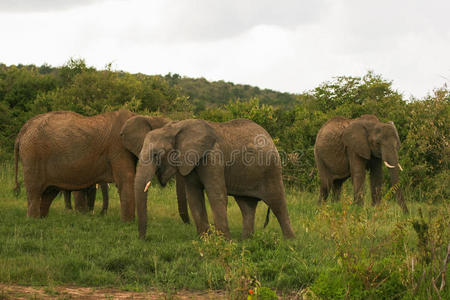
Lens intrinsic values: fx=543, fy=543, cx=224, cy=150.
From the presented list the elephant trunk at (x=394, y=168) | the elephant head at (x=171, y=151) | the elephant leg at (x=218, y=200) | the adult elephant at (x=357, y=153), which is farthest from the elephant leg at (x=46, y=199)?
the elephant trunk at (x=394, y=168)

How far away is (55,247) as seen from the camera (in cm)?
904

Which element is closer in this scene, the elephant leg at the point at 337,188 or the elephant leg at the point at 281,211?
the elephant leg at the point at 281,211

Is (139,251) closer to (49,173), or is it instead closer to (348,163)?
(49,173)

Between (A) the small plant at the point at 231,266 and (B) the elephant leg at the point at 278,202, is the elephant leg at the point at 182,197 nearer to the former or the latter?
(B) the elephant leg at the point at 278,202

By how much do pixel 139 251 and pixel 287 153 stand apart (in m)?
11.8

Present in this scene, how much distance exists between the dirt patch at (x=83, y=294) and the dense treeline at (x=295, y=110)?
913 centimetres

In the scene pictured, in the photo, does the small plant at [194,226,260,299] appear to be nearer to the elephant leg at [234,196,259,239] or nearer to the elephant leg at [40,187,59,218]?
the elephant leg at [234,196,259,239]

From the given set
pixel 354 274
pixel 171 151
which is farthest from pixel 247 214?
pixel 354 274

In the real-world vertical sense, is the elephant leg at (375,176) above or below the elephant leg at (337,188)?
above

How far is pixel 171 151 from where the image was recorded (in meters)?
9.51

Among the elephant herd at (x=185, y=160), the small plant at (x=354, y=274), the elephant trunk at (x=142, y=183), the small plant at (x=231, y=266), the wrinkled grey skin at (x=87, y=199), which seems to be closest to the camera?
the small plant at (x=231, y=266)

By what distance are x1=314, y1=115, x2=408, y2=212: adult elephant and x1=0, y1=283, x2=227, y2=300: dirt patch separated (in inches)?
271

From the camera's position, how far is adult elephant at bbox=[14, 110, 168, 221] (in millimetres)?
11672

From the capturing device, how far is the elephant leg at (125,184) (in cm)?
1160
